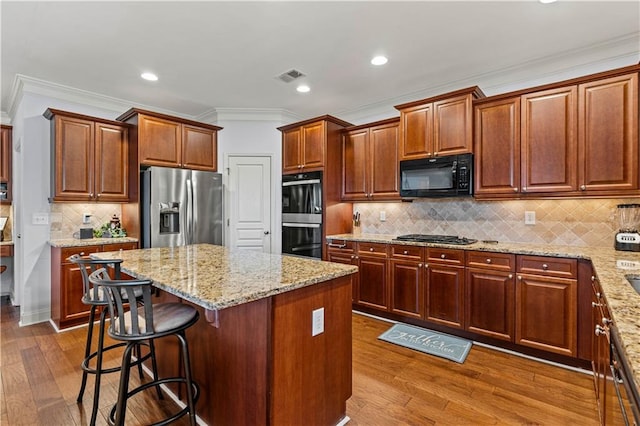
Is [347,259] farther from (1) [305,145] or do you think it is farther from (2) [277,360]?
(2) [277,360]

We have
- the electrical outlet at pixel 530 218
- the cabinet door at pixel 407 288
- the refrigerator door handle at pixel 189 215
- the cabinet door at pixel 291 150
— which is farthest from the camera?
the cabinet door at pixel 291 150

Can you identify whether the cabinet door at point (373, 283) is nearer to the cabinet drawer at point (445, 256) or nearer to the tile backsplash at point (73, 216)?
the cabinet drawer at point (445, 256)

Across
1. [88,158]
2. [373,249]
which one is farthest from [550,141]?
[88,158]

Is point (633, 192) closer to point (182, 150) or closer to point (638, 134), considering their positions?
point (638, 134)

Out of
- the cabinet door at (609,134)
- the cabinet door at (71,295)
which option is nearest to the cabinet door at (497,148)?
the cabinet door at (609,134)

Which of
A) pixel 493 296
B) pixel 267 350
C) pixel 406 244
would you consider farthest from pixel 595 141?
pixel 267 350

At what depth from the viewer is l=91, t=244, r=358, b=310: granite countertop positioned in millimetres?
1371

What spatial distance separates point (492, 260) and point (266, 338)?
2287mm

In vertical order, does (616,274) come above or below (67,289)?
above

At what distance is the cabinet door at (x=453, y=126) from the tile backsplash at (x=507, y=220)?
676 mm

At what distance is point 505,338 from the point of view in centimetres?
282

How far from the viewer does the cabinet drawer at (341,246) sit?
390 centimetres

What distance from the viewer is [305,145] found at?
4359 mm

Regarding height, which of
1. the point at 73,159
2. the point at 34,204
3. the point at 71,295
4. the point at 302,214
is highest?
the point at 73,159
